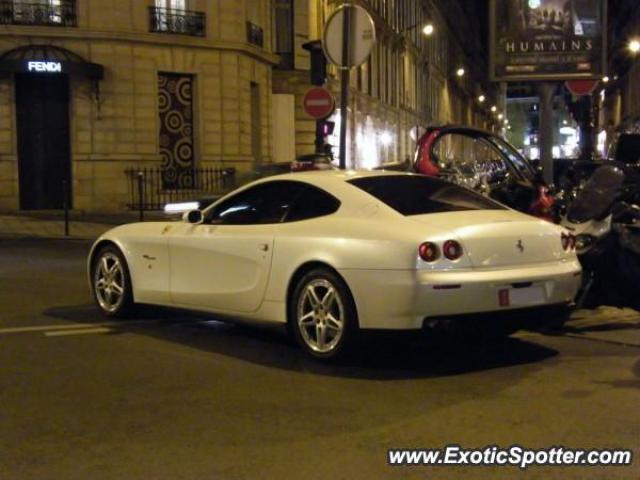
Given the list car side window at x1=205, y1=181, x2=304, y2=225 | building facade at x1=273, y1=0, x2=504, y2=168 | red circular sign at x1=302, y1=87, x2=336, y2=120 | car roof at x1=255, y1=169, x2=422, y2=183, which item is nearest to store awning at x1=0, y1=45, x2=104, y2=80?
building facade at x1=273, y1=0, x2=504, y2=168

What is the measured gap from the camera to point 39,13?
74.9ft

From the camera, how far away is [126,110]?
23781 mm

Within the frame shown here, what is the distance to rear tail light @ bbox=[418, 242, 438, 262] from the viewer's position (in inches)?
226

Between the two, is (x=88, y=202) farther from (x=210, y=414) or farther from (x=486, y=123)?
(x=486, y=123)

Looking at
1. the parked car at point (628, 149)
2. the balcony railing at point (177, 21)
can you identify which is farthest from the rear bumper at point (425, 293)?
the balcony railing at point (177, 21)

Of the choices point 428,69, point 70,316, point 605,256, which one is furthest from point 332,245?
point 428,69

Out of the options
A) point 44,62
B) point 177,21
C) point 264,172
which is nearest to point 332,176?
point 264,172

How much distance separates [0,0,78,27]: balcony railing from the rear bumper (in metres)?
19.3

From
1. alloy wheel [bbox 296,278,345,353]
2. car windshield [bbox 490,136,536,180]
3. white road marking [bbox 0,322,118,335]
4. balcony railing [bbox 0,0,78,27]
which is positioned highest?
balcony railing [bbox 0,0,78,27]

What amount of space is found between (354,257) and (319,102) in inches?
347

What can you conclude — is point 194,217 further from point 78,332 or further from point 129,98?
point 129,98

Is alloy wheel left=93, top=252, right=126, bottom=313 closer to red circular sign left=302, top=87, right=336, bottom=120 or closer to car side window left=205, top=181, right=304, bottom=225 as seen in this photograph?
car side window left=205, top=181, right=304, bottom=225

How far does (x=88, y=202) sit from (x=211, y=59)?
540cm

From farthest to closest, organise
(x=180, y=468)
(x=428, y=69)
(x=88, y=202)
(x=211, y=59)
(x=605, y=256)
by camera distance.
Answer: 1. (x=428, y=69)
2. (x=211, y=59)
3. (x=88, y=202)
4. (x=605, y=256)
5. (x=180, y=468)
